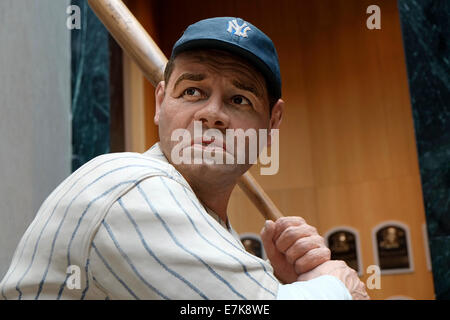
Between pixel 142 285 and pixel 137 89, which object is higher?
pixel 137 89

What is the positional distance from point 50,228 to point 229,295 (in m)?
0.42

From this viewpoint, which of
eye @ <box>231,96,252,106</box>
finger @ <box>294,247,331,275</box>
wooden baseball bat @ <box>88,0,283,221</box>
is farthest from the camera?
wooden baseball bat @ <box>88,0,283,221</box>

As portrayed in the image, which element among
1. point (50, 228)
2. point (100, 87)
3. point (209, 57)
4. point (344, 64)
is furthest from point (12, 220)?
point (344, 64)

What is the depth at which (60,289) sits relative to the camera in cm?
104

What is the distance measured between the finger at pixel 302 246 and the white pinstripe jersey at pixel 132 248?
0.35 meters

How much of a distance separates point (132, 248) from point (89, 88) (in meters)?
2.88

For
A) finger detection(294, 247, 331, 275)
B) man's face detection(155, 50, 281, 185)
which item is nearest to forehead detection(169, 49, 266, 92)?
man's face detection(155, 50, 281, 185)

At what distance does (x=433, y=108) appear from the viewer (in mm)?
2951

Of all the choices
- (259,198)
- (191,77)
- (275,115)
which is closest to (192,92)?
(191,77)

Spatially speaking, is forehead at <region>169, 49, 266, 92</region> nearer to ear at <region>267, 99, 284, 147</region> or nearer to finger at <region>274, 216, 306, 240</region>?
ear at <region>267, 99, 284, 147</region>

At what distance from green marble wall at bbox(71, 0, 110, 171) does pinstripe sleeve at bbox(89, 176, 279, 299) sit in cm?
236

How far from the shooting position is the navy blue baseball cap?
53.2 inches

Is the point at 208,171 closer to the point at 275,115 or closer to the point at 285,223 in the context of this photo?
the point at 285,223
